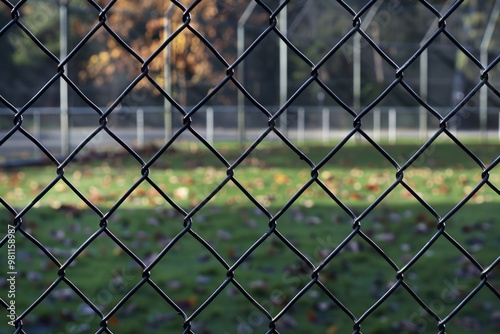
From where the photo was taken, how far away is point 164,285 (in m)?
4.70

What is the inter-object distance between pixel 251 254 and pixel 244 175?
5196 millimetres

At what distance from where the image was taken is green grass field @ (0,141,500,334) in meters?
4.03

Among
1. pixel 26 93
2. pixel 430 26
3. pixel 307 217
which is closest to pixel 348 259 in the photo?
pixel 307 217

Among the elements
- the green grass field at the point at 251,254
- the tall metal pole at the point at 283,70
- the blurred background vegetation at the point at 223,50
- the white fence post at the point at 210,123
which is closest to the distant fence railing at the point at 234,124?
the white fence post at the point at 210,123

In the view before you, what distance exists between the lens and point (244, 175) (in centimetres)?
1066

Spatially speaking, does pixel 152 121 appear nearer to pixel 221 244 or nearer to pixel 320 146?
pixel 320 146

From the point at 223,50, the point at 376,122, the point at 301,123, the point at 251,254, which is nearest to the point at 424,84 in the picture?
the point at 376,122

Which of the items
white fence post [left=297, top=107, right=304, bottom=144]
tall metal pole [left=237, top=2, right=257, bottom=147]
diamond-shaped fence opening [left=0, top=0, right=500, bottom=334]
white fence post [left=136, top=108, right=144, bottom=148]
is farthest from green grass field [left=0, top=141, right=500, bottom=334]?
white fence post [left=297, top=107, right=304, bottom=144]

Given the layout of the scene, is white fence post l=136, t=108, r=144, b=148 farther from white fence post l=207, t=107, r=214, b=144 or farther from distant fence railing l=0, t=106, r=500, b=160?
white fence post l=207, t=107, r=214, b=144

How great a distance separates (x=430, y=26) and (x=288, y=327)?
15095mm

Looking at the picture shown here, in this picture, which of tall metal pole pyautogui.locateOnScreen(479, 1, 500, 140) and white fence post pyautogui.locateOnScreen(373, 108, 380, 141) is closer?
tall metal pole pyautogui.locateOnScreen(479, 1, 500, 140)

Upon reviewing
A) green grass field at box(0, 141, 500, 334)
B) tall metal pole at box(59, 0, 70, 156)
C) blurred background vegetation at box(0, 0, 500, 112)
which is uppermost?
blurred background vegetation at box(0, 0, 500, 112)

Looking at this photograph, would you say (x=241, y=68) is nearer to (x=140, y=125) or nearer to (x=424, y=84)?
(x=140, y=125)

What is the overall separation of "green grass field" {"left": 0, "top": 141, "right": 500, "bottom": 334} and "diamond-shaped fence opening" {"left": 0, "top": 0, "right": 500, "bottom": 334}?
2 centimetres
